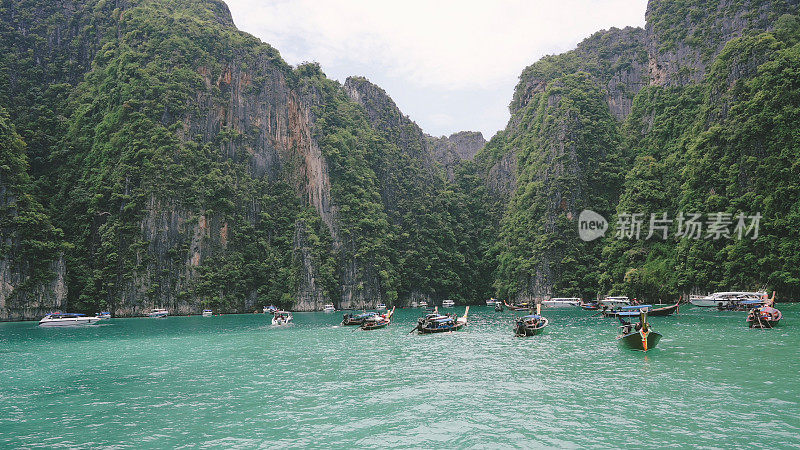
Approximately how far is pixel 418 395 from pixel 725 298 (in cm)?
6027

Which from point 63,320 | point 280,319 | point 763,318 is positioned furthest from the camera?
point 63,320

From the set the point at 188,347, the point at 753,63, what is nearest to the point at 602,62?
the point at 753,63

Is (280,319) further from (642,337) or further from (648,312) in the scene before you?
(642,337)

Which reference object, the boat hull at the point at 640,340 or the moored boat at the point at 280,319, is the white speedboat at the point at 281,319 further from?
the boat hull at the point at 640,340

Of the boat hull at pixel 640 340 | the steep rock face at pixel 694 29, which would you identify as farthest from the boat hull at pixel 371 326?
the steep rock face at pixel 694 29

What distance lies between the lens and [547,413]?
1752 cm

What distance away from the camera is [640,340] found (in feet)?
99.4

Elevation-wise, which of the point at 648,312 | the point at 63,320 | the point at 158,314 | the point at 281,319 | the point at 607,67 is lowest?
the point at 158,314

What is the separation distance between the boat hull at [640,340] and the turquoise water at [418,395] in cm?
49

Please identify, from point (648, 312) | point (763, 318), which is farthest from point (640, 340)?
point (648, 312)

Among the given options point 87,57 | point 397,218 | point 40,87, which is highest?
point 87,57

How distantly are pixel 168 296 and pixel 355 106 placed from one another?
80660mm

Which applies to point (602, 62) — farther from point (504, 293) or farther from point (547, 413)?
point (547, 413)

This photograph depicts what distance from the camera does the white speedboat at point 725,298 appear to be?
5966 centimetres
